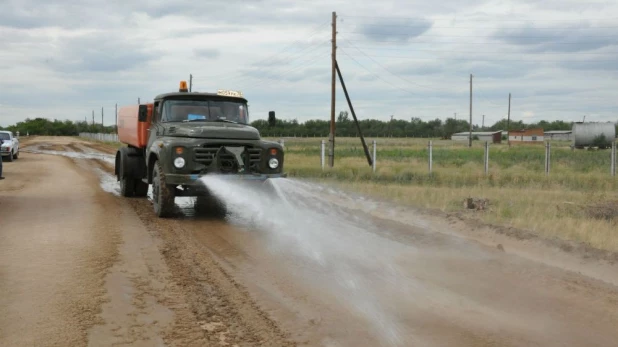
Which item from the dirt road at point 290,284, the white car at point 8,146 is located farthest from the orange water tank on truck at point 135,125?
the white car at point 8,146

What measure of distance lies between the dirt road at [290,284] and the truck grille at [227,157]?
40cm

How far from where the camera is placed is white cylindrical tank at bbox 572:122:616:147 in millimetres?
60562

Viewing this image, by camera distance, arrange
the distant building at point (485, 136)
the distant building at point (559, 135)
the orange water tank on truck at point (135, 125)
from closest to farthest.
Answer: the orange water tank on truck at point (135, 125)
the distant building at point (485, 136)
the distant building at point (559, 135)

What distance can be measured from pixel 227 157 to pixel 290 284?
16.6ft

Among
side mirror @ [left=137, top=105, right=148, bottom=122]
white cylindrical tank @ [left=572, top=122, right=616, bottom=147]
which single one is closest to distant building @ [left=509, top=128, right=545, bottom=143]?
white cylindrical tank @ [left=572, top=122, right=616, bottom=147]

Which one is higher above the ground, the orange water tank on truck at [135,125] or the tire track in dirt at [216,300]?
the orange water tank on truck at [135,125]

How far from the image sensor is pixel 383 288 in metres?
6.64

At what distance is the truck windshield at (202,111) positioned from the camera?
13.0 m

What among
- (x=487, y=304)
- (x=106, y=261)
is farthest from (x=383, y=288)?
(x=106, y=261)

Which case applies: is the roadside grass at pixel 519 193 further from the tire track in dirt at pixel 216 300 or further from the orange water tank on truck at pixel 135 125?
the orange water tank on truck at pixel 135 125

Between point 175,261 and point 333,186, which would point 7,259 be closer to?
point 175,261

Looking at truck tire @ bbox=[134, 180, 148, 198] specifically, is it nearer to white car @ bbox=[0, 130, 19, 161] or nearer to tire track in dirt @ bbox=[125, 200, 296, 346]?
tire track in dirt @ bbox=[125, 200, 296, 346]

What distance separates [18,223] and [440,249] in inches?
279

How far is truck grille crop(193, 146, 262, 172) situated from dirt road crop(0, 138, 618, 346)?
40cm
